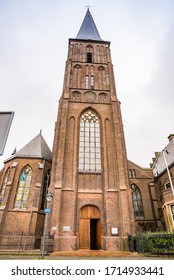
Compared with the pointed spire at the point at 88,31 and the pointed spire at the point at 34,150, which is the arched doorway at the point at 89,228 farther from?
the pointed spire at the point at 88,31

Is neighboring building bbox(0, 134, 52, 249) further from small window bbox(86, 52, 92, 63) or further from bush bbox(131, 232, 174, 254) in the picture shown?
small window bbox(86, 52, 92, 63)

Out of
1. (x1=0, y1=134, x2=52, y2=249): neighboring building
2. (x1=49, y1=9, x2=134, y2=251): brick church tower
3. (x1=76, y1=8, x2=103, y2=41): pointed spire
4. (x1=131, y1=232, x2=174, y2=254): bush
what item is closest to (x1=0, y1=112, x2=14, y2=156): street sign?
(x1=131, y1=232, x2=174, y2=254): bush

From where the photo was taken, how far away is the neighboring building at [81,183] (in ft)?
44.7

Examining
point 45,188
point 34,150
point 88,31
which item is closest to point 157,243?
point 45,188

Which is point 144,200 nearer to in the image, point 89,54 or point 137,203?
point 137,203

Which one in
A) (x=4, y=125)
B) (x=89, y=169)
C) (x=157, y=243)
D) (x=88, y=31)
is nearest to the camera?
(x=4, y=125)

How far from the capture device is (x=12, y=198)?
645 inches

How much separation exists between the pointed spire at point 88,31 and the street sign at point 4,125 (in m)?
31.0

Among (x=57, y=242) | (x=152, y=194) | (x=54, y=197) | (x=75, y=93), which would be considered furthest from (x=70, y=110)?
(x=152, y=194)

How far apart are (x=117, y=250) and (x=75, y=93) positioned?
17034mm

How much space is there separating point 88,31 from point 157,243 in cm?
3586

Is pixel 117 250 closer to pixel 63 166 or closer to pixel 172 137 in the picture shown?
pixel 63 166

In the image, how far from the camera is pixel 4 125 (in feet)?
7.59

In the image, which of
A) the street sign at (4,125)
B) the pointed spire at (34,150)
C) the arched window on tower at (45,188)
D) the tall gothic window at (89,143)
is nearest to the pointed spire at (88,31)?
the tall gothic window at (89,143)
